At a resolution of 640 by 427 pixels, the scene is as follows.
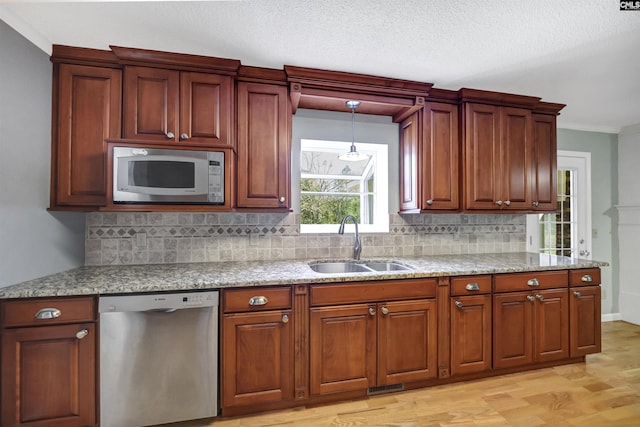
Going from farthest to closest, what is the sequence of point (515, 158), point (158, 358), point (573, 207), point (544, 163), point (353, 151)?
point (573, 207) → point (544, 163) → point (515, 158) → point (353, 151) → point (158, 358)

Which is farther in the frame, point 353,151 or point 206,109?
point 353,151

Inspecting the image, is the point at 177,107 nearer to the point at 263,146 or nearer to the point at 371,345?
the point at 263,146

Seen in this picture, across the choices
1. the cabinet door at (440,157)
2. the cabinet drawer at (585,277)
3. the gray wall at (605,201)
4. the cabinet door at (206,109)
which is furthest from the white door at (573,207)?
the cabinet door at (206,109)

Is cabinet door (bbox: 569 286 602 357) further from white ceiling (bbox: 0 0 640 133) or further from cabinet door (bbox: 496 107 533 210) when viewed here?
white ceiling (bbox: 0 0 640 133)

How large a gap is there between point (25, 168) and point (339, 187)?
224 cm

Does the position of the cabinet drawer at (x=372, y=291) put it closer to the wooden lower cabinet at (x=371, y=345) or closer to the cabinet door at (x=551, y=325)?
the wooden lower cabinet at (x=371, y=345)

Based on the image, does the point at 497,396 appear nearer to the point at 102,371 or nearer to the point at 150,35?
the point at 102,371

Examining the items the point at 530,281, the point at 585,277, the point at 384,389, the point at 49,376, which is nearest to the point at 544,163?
the point at 585,277

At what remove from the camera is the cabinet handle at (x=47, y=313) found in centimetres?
159

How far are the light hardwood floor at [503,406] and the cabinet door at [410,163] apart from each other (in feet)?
4.70

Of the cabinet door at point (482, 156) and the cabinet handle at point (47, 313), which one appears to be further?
the cabinet door at point (482, 156)

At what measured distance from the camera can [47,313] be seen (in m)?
1.59

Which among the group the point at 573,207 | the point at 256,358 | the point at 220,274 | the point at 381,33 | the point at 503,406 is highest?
the point at 381,33

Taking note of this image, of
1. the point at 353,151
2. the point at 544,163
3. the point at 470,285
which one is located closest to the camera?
the point at 470,285
